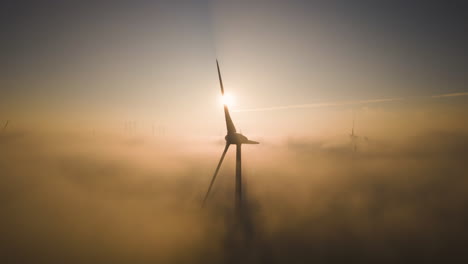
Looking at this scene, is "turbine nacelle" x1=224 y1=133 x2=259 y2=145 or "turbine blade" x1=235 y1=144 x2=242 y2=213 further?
"turbine blade" x1=235 y1=144 x2=242 y2=213

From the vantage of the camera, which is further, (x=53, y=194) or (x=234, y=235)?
(x=53, y=194)

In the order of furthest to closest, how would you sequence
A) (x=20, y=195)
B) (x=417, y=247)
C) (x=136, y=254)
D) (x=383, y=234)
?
(x=20, y=195) < (x=383, y=234) < (x=417, y=247) < (x=136, y=254)

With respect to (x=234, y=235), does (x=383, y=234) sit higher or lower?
lower

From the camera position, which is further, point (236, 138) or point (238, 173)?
point (238, 173)

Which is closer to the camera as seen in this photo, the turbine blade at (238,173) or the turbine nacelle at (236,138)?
the turbine nacelle at (236,138)

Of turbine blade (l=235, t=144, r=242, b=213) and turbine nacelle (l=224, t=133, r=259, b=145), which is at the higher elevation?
turbine nacelle (l=224, t=133, r=259, b=145)

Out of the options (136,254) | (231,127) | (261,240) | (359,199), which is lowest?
(359,199)

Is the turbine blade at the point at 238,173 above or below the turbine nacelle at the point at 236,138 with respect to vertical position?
below

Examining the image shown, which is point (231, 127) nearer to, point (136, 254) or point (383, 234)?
point (136, 254)

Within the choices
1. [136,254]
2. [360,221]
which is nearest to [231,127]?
[136,254]

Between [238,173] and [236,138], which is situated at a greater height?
[236,138]

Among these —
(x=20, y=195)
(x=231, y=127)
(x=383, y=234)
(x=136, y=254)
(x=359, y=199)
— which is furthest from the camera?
(x=359, y=199)
